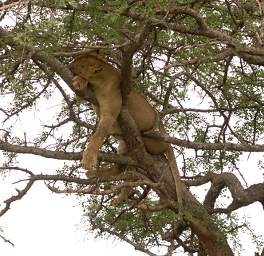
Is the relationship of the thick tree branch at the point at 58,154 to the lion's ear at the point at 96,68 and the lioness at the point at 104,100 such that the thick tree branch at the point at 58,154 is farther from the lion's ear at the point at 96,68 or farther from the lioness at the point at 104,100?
the lion's ear at the point at 96,68

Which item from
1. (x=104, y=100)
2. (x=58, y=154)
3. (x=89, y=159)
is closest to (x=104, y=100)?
(x=104, y=100)

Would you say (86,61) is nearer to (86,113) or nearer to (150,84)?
(150,84)

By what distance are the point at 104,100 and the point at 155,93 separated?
64.6 inches

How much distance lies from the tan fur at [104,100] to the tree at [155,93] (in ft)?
0.36

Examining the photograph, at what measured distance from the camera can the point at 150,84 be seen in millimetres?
6629

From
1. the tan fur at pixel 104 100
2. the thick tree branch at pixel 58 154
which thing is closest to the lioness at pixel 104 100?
the tan fur at pixel 104 100

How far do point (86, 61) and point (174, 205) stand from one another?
59.1 inches

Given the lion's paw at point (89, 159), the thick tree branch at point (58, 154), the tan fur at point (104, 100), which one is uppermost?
the tan fur at point (104, 100)

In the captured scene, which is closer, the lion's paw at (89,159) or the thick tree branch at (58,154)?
the lion's paw at (89,159)

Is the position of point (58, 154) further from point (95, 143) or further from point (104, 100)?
point (104, 100)

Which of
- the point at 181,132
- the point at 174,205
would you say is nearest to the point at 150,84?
the point at 181,132

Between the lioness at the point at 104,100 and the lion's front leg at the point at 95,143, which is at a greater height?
the lioness at the point at 104,100

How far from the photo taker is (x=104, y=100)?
545 centimetres

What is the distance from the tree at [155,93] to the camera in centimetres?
470
